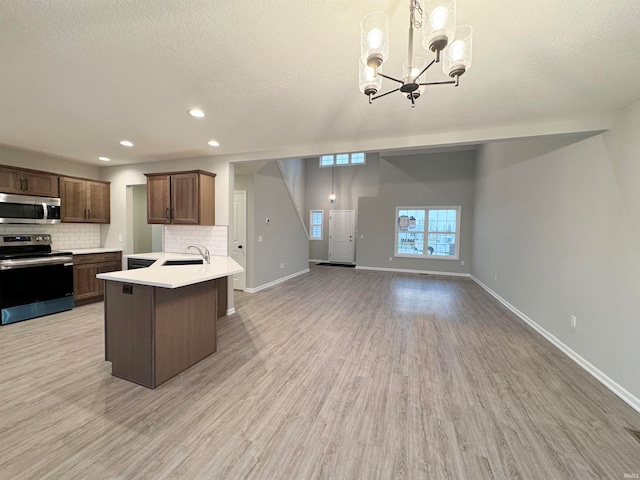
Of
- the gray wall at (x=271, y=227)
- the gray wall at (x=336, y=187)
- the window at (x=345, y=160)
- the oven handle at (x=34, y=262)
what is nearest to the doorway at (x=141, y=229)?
the oven handle at (x=34, y=262)

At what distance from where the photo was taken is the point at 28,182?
407 centimetres

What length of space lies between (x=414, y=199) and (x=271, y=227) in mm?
4781

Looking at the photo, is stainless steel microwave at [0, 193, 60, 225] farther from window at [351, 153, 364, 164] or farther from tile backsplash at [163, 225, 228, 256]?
window at [351, 153, 364, 164]

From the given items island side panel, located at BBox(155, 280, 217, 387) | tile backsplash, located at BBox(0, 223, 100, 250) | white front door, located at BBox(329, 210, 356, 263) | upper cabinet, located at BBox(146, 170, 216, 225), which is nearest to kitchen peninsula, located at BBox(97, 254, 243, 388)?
island side panel, located at BBox(155, 280, 217, 387)

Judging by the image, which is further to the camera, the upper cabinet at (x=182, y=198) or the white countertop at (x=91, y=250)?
the white countertop at (x=91, y=250)

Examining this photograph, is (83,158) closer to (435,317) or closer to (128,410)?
(128,410)

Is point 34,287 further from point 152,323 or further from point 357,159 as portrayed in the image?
point 357,159

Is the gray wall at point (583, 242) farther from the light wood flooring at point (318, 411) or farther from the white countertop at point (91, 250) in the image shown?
the white countertop at point (91, 250)

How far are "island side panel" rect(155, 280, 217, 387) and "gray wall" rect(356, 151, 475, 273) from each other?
261 inches

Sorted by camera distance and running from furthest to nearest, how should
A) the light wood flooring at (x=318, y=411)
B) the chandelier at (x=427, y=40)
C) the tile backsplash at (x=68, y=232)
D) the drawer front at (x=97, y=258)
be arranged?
the drawer front at (x=97, y=258) < the tile backsplash at (x=68, y=232) < the light wood flooring at (x=318, y=411) < the chandelier at (x=427, y=40)

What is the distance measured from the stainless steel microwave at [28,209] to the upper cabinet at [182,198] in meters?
1.53

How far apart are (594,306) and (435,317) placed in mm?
1937

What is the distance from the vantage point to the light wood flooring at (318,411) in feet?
5.27

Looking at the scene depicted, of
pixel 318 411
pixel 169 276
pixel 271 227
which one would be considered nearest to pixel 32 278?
pixel 169 276
